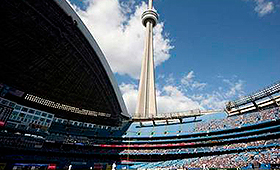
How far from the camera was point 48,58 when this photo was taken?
48.1 m

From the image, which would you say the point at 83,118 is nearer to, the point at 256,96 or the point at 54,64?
the point at 54,64

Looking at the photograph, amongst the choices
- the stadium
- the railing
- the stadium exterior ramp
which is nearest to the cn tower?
the stadium

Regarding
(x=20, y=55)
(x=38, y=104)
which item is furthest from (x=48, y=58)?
(x=38, y=104)

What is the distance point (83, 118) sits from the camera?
67.3 metres

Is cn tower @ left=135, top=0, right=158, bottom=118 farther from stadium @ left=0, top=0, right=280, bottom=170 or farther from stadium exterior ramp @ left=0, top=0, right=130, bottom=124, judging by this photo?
stadium exterior ramp @ left=0, top=0, right=130, bottom=124

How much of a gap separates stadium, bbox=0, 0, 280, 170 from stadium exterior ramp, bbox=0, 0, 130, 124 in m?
0.21

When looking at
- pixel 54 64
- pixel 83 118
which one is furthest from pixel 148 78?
pixel 54 64

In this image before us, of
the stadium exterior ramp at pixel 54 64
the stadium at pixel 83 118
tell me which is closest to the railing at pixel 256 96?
the stadium at pixel 83 118

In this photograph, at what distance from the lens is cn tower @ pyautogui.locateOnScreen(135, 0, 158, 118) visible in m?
93.2

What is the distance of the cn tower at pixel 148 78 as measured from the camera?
306 feet

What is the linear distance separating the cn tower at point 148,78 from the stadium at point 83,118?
71.3 ft

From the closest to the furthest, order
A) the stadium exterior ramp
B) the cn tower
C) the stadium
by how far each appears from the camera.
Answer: the stadium exterior ramp, the stadium, the cn tower

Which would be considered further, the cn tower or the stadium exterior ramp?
the cn tower

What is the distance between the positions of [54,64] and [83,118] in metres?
25.4
